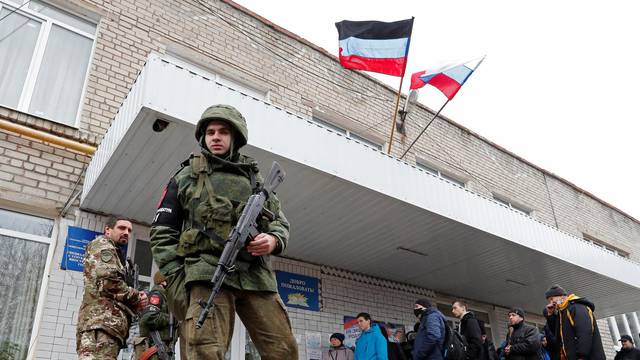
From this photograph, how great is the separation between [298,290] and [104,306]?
4253 millimetres

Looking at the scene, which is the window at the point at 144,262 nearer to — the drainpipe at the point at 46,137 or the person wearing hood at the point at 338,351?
the drainpipe at the point at 46,137

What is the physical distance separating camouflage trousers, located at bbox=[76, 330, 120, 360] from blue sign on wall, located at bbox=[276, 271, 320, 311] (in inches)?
152

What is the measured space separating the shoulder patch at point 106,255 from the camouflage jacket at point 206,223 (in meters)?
1.96

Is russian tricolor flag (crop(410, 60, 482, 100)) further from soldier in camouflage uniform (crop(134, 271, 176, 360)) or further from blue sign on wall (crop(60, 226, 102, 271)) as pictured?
soldier in camouflage uniform (crop(134, 271, 176, 360))

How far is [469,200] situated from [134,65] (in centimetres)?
527

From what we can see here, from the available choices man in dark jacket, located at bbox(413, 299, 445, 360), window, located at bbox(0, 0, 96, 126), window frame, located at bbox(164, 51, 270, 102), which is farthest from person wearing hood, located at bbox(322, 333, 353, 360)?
window, located at bbox(0, 0, 96, 126)

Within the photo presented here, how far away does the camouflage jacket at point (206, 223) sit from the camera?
2.30 m

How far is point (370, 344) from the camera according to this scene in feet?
21.7

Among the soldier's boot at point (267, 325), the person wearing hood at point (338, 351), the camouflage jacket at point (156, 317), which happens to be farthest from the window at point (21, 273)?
the soldier's boot at point (267, 325)

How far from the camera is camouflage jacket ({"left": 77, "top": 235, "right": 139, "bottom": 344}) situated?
3.99 meters

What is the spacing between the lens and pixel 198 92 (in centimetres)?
487

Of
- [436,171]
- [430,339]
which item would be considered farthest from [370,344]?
[436,171]

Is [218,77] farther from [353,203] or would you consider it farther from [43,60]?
[353,203]

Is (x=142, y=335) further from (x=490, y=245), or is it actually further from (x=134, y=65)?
(x=490, y=245)
